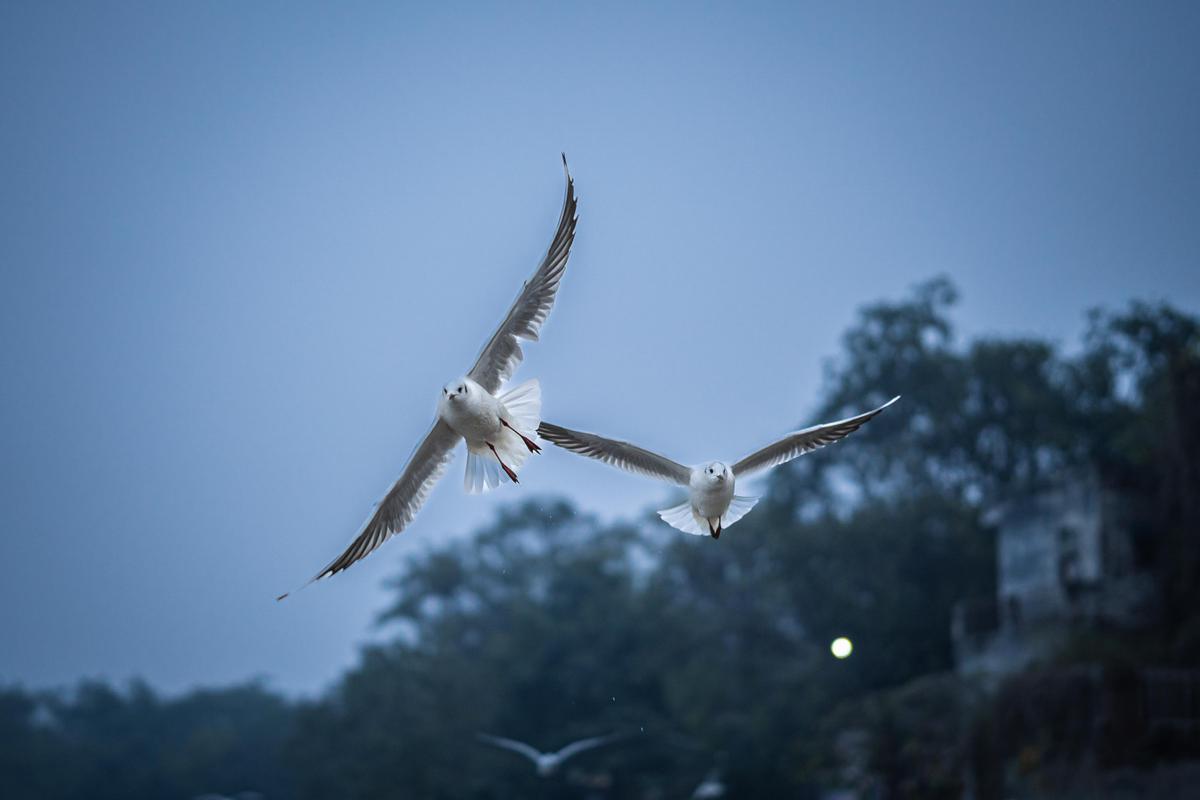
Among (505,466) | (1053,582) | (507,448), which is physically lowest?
(505,466)

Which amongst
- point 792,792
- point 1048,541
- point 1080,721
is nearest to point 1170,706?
point 1080,721

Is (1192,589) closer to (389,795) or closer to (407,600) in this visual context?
(389,795)

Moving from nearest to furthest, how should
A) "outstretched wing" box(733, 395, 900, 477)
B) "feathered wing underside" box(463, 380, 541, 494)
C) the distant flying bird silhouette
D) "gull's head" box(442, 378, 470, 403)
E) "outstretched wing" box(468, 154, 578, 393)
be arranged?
1. "gull's head" box(442, 378, 470, 403)
2. "outstretched wing" box(468, 154, 578, 393)
3. "feathered wing underside" box(463, 380, 541, 494)
4. "outstretched wing" box(733, 395, 900, 477)
5. the distant flying bird silhouette

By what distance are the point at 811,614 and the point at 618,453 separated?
70.7ft

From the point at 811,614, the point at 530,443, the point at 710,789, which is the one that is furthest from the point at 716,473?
the point at 811,614

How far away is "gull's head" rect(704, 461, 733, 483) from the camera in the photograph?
8.97m

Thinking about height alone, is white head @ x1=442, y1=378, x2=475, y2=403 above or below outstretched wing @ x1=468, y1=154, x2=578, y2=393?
below

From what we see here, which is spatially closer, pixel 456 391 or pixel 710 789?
pixel 456 391

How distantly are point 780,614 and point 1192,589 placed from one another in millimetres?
10560

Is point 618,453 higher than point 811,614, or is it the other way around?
point 811,614

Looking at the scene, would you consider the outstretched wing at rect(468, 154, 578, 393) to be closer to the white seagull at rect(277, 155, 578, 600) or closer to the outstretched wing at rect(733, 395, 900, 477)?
the white seagull at rect(277, 155, 578, 600)

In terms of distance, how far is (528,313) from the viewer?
9102 mm

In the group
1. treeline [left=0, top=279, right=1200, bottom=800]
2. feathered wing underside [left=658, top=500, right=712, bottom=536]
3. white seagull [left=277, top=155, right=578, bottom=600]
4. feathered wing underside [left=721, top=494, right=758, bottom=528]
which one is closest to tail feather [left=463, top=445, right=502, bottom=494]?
white seagull [left=277, top=155, right=578, bottom=600]

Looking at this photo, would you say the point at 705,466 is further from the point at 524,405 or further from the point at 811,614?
the point at 811,614
